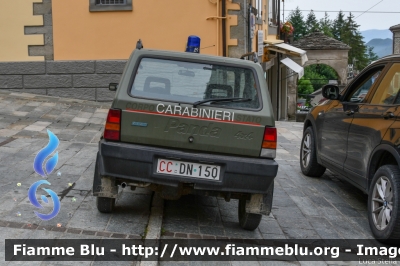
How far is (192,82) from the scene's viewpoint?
6.02 m

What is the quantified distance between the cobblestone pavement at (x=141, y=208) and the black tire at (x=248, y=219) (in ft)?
0.23

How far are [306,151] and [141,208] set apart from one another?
3427 millimetres

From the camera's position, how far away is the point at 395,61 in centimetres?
695

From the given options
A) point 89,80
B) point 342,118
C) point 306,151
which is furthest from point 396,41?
point 342,118

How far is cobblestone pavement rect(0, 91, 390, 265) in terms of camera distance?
591 centimetres

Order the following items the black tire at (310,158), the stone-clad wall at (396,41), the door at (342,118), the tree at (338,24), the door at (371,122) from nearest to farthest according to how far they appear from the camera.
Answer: the door at (371,122) < the door at (342,118) < the black tire at (310,158) < the stone-clad wall at (396,41) < the tree at (338,24)

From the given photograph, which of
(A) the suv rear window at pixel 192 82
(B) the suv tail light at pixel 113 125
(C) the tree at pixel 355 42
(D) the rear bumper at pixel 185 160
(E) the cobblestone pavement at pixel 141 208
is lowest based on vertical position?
(E) the cobblestone pavement at pixel 141 208

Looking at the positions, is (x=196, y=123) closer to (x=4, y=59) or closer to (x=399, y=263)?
(x=399, y=263)

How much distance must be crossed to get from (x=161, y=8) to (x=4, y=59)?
3.81m

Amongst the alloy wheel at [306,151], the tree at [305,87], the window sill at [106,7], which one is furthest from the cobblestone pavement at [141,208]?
the tree at [305,87]

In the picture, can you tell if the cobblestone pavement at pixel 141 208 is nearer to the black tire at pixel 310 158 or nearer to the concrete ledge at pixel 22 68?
the black tire at pixel 310 158

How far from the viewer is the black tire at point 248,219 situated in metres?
6.14

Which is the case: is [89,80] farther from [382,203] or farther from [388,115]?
[382,203]

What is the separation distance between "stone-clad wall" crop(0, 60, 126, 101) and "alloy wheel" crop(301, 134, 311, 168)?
6465mm
